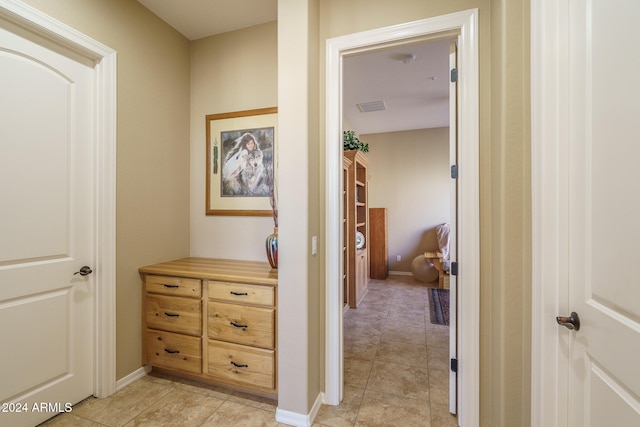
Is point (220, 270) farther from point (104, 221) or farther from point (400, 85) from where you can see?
point (400, 85)

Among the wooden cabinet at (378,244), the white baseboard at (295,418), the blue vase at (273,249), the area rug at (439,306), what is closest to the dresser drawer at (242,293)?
the blue vase at (273,249)

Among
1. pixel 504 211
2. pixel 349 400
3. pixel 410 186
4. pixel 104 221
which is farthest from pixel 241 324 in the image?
pixel 410 186

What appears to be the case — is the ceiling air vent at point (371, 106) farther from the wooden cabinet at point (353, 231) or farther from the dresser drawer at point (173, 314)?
the dresser drawer at point (173, 314)

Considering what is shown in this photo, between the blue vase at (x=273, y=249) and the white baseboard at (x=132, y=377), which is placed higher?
the blue vase at (x=273, y=249)

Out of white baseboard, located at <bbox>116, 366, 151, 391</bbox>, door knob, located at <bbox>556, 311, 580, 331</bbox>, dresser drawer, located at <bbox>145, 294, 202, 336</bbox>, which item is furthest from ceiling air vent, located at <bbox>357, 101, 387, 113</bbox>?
white baseboard, located at <bbox>116, 366, 151, 391</bbox>

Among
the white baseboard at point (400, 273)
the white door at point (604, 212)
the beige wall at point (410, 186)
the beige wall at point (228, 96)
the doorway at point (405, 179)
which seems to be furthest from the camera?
the white baseboard at point (400, 273)

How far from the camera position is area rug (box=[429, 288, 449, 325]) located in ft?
10.5

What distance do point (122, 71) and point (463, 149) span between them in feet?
7.60

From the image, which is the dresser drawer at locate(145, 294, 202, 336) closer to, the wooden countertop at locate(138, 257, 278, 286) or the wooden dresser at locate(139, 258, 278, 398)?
the wooden dresser at locate(139, 258, 278, 398)

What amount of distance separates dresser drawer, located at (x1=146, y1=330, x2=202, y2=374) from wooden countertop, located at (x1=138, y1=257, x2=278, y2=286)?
1.50ft

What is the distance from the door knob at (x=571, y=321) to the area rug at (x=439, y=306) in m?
2.38

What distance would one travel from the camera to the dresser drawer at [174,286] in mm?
1884

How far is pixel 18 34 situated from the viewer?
1464 millimetres

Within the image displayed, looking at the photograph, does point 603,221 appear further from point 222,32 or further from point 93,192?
point 222,32
